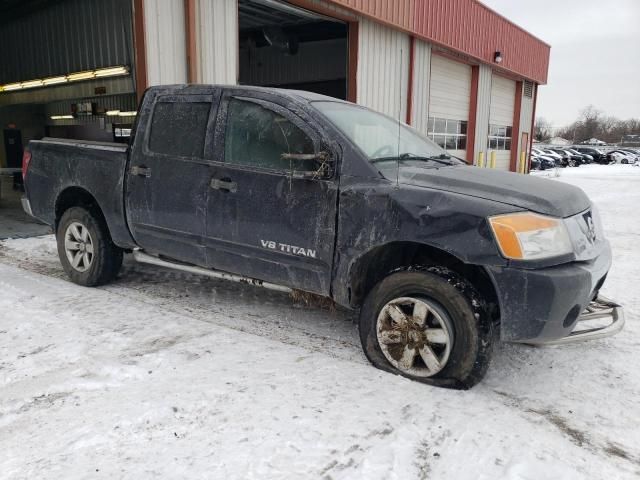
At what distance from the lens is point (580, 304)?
9.52 feet

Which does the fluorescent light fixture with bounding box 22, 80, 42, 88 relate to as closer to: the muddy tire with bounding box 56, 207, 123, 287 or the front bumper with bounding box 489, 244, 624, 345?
the muddy tire with bounding box 56, 207, 123, 287

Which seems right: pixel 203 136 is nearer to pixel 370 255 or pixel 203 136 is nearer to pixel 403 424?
pixel 370 255

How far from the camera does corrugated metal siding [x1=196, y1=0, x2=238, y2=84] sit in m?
7.80

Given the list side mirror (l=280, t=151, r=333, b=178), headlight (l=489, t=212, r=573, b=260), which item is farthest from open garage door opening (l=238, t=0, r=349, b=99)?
headlight (l=489, t=212, r=573, b=260)

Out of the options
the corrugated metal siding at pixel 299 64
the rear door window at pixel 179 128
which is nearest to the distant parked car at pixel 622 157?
the corrugated metal siding at pixel 299 64

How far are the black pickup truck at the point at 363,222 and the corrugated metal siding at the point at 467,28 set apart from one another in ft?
23.4

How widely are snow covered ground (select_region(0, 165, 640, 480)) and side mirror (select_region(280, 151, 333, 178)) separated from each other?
1.26 meters

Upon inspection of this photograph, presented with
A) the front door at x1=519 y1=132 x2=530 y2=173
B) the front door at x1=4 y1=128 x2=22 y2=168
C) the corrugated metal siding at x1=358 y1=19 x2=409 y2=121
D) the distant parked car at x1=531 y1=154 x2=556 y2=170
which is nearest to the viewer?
the corrugated metal siding at x1=358 y1=19 x2=409 y2=121

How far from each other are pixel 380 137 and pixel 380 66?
9167 millimetres

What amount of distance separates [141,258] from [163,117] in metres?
1.26

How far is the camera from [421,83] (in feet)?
46.3

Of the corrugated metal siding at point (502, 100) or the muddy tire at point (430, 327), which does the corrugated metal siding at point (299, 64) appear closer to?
the corrugated metal siding at point (502, 100)

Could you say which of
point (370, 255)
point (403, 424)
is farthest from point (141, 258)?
point (403, 424)

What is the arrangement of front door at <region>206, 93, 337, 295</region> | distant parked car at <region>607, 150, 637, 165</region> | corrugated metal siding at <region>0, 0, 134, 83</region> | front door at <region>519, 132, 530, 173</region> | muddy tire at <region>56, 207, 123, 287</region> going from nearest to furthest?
front door at <region>206, 93, 337, 295</region>, muddy tire at <region>56, 207, 123, 287</region>, corrugated metal siding at <region>0, 0, 134, 83</region>, front door at <region>519, 132, 530, 173</region>, distant parked car at <region>607, 150, 637, 165</region>
